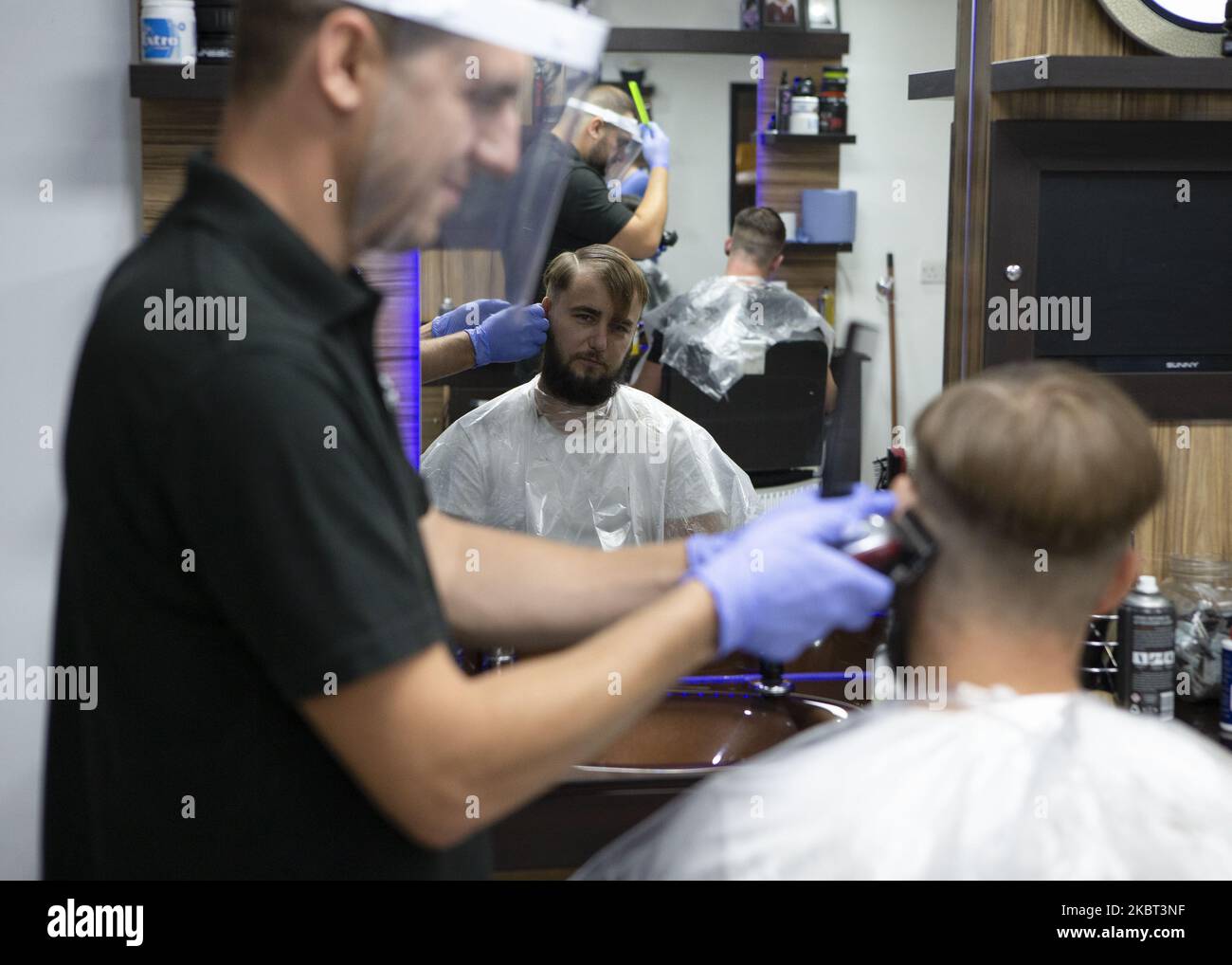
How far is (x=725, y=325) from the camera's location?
7.13ft

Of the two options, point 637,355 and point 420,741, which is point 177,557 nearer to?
point 420,741

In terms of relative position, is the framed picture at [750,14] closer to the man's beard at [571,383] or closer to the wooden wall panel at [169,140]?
the man's beard at [571,383]

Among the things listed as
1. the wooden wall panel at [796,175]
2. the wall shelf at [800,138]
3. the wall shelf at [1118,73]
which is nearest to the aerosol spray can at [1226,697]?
the wooden wall panel at [796,175]

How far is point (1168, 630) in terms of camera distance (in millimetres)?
1970

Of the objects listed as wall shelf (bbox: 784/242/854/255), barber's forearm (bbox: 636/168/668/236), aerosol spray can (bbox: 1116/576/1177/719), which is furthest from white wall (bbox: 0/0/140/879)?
aerosol spray can (bbox: 1116/576/1177/719)

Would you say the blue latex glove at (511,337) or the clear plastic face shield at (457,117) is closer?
the clear plastic face shield at (457,117)

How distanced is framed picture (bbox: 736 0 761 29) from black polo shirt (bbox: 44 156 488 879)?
3.92 ft

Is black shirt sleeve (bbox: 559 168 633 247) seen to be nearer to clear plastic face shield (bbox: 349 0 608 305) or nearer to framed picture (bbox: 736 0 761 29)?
framed picture (bbox: 736 0 761 29)

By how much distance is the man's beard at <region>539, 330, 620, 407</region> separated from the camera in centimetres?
222

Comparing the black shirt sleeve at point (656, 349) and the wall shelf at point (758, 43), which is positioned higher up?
the wall shelf at point (758, 43)

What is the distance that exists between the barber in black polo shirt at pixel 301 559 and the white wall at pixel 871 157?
3.07 feet

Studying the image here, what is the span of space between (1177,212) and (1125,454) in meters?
1.15

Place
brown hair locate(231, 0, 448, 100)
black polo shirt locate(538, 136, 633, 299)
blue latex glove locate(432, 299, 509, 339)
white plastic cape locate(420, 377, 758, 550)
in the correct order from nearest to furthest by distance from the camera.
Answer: brown hair locate(231, 0, 448, 100) < blue latex glove locate(432, 299, 509, 339) < black polo shirt locate(538, 136, 633, 299) < white plastic cape locate(420, 377, 758, 550)

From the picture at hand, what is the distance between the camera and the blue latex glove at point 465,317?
6.32ft
